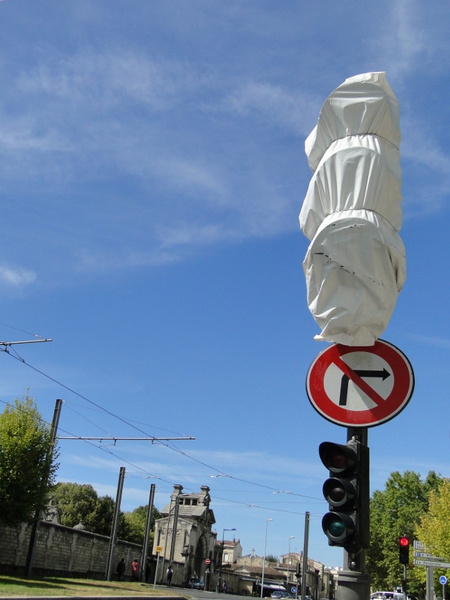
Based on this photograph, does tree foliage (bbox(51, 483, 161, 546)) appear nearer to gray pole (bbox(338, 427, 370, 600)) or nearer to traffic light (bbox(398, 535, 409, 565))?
traffic light (bbox(398, 535, 409, 565))

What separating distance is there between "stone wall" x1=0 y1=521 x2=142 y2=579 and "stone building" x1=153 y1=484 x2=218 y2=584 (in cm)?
2658

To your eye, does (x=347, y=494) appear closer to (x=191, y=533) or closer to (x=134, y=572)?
(x=134, y=572)

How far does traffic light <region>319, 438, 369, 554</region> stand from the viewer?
4262 millimetres

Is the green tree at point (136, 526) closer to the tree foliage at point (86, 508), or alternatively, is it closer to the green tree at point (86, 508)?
the tree foliage at point (86, 508)

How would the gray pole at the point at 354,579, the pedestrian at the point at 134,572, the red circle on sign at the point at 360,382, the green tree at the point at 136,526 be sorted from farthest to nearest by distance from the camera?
the green tree at the point at 136,526
the pedestrian at the point at 134,572
the red circle on sign at the point at 360,382
the gray pole at the point at 354,579

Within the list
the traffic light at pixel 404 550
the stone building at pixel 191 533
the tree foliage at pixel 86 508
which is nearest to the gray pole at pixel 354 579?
the traffic light at pixel 404 550

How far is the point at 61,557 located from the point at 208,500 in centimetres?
4683

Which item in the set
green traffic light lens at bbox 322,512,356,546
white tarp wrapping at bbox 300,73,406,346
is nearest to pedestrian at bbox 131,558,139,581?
green traffic light lens at bbox 322,512,356,546

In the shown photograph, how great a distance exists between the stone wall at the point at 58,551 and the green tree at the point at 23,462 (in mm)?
1925

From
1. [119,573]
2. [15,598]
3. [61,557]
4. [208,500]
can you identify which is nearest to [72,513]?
[208,500]

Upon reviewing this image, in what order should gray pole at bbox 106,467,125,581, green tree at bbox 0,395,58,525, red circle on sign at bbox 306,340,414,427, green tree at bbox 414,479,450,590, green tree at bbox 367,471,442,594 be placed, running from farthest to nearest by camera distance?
green tree at bbox 367,471,442,594, gray pole at bbox 106,467,125,581, green tree at bbox 414,479,450,590, green tree at bbox 0,395,58,525, red circle on sign at bbox 306,340,414,427

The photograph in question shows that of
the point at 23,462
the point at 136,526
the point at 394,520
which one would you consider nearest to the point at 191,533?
the point at 136,526

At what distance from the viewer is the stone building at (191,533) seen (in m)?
63.6

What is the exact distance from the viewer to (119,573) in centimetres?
3450
